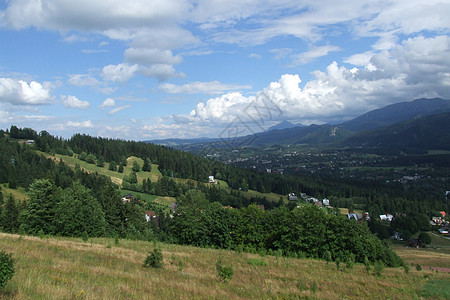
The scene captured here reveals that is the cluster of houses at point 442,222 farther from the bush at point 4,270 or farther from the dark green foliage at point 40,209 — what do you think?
the bush at point 4,270

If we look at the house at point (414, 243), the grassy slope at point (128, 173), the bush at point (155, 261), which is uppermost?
the bush at point (155, 261)


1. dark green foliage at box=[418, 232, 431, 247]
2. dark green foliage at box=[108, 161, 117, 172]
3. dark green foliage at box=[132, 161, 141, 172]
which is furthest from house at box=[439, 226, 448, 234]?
A: dark green foliage at box=[108, 161, 117, 172]

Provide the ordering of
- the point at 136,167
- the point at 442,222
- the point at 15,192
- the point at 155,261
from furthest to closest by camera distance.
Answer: the point at 136,167 → the point at 442,222 → the point at 15,192 → the point at 155,261

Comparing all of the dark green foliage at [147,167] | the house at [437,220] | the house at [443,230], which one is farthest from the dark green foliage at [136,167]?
the house at [437,220]

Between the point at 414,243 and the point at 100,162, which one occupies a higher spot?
the point at 100,162

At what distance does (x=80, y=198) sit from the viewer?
5003 centimetres

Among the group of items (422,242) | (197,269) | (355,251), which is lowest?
(422,242)

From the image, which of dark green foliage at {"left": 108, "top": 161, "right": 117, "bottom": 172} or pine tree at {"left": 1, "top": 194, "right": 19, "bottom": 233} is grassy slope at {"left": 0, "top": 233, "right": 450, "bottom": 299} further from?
dark green foliage at {"left": 108, "top": 161, "right": 117, "bottom": 172}

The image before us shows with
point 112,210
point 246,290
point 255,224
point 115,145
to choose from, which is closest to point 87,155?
point 115,145

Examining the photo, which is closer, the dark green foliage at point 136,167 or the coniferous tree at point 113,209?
the coniferous tree at point 113,209

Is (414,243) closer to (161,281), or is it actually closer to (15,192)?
(161,281)

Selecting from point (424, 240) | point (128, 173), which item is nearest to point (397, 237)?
point (424, 240)

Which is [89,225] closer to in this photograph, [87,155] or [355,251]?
[355,251]

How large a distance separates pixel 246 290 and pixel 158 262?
6.93 meters
